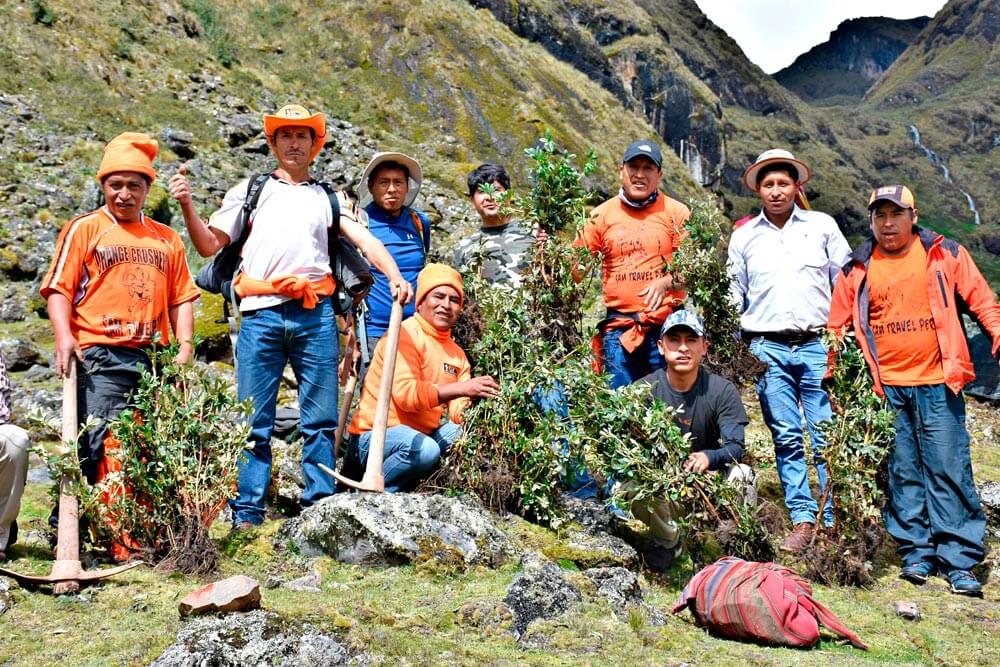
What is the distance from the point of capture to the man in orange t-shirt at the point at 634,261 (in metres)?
5.80

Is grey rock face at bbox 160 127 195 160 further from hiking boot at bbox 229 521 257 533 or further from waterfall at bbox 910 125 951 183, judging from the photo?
waterfall at bbox 910 125 951 183

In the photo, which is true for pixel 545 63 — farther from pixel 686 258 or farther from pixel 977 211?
pixel 977 211

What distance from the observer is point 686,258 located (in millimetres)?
5883

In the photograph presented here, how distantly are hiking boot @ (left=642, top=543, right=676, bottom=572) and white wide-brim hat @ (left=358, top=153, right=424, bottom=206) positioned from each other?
3.16 metres

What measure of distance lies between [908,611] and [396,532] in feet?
9.69

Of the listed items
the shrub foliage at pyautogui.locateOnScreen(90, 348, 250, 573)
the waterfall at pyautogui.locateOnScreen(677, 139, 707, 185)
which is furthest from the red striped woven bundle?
the waterfall at pyautogui.locateOnScreen(677, 139, 707, 185)

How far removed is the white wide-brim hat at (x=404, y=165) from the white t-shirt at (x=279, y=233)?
95 cm

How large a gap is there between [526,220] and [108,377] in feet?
10.3

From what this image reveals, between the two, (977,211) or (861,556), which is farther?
(977,211)

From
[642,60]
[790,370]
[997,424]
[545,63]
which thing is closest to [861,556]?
[790,370]

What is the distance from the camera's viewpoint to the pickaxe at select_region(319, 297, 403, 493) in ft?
16.2

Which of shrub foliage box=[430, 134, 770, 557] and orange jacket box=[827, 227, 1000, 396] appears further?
orange jacket box=[827, 227, 1000, 396]

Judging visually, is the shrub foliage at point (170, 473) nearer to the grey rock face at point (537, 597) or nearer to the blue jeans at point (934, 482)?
the grey rock face at point (537, 597)

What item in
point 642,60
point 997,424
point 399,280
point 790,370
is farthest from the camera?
point 642,60
